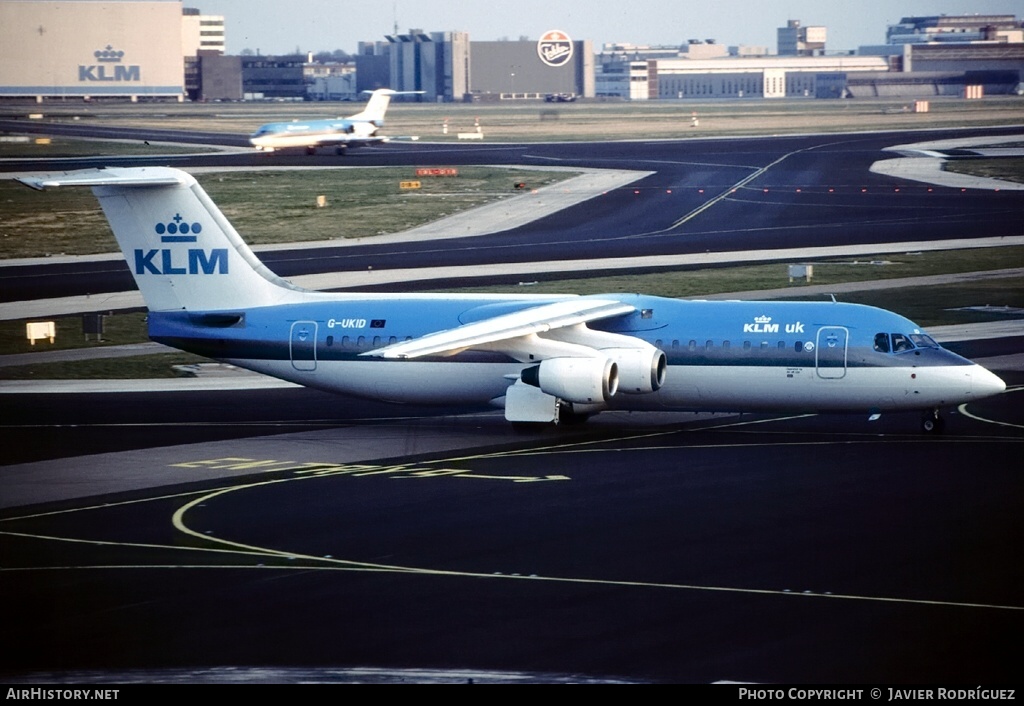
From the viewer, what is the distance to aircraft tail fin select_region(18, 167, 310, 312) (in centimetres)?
4172

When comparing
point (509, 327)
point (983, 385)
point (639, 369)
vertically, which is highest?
point (509, 327)

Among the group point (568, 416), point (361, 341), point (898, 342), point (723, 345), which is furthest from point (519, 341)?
point (898, 342)

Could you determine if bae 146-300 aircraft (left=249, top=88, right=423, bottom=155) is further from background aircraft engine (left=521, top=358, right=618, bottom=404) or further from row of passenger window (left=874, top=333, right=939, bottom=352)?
row of passenger window (left=874, top=333, right=939, bottom=352)

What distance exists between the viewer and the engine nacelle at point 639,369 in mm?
38125

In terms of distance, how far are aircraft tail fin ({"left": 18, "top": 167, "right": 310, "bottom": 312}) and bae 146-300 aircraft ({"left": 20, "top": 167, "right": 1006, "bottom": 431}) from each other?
39 millimetres

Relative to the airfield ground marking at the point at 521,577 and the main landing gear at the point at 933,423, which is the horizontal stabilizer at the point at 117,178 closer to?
the airfield ground marking at the point at 521,577

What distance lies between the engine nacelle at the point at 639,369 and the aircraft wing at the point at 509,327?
1527 mm

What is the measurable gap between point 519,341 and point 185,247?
9.99 metres

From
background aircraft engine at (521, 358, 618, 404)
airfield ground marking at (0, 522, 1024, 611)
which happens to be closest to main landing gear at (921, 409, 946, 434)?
background aircraft engine at (521, 358, 618, 404)

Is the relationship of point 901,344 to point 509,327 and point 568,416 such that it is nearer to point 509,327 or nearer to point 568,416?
point 568,416

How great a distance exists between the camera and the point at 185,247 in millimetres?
41938

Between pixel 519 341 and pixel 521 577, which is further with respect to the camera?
pixel 519 341

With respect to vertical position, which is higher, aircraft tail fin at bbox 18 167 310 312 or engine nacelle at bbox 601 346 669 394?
aircraft tail fin at bbox 18 167 310 312

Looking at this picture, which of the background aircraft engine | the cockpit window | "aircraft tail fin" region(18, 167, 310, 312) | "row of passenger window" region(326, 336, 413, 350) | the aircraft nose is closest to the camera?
the aircraft nose
